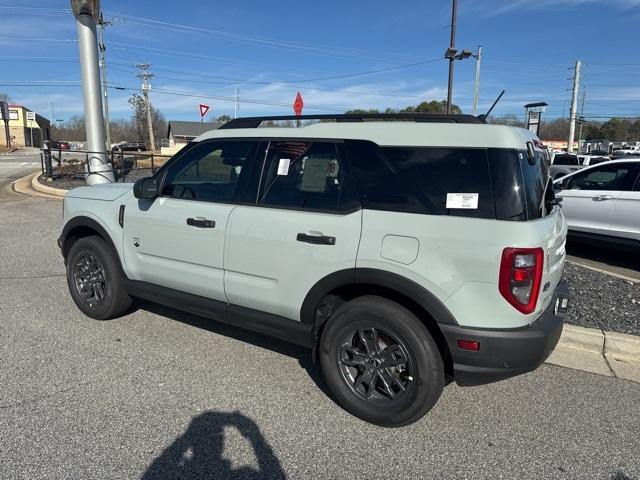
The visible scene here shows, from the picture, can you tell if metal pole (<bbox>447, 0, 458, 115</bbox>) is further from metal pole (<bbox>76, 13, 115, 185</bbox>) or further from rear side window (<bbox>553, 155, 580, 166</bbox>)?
metal pole (<bbox>76, 13, 115, 185</bbox>)

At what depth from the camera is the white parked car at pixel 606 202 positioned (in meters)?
6.95

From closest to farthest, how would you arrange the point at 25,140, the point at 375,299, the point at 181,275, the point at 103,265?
1. the point at 375,299
2. the point at 181,275
3. the point at 103,265
4. the point at 25,140

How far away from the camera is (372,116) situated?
333 centimetres

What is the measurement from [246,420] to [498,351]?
161 centimetres

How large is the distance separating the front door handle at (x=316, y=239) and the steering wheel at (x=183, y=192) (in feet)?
3.94

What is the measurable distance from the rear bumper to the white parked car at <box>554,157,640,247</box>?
515cm

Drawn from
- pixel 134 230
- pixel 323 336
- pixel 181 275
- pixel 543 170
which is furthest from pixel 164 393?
pixel 543 170

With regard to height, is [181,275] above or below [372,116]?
below

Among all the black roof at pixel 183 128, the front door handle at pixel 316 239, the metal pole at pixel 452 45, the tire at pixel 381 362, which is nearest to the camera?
the tire at pixel 381 362

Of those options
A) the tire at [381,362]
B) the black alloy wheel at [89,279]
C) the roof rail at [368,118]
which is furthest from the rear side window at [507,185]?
the black alloy wheel at [89,279]

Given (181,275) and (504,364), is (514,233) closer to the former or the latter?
(504,364)

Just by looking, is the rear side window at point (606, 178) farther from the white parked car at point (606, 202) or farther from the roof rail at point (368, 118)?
the roof rail at point (368, 118)

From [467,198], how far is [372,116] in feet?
3.19

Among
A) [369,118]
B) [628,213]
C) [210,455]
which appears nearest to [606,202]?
[628,213]
